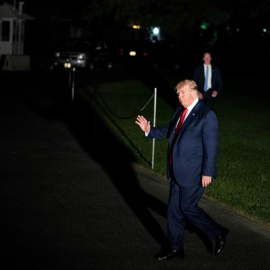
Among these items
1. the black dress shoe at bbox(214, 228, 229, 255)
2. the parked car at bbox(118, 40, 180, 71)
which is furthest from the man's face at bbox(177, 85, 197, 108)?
the parked car at bbox(118, 40, 180, 71)

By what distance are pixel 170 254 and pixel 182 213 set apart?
0.40 metres

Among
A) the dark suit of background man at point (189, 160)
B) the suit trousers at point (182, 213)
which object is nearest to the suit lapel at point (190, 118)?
the dark suit of background man at point (189, 160)

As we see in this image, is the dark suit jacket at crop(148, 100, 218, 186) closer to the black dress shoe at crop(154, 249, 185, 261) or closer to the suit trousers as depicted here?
the suit trousers

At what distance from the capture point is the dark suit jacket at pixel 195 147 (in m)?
6.67

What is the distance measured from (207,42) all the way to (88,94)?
1842 inches

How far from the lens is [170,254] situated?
22.7ft

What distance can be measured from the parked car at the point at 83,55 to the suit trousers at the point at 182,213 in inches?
1197

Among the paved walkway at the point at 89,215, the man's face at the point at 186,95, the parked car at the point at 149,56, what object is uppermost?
→ the man's face at the point at 186,95

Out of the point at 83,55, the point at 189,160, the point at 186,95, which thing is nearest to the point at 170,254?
→ the point at 189,160

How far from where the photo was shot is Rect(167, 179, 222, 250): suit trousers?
22.4 ft

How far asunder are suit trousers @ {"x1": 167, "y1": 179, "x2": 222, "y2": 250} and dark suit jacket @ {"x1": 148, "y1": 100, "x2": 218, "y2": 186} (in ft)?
0.40

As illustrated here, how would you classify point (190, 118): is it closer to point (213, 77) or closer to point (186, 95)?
point (186, 95)

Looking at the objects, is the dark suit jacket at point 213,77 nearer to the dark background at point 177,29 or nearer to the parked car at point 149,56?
the dark background at point 177,29

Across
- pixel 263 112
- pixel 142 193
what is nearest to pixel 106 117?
pixel 263 112
